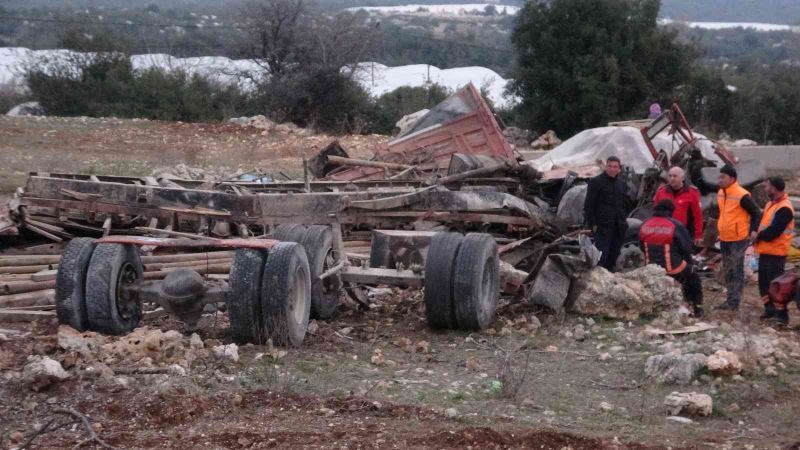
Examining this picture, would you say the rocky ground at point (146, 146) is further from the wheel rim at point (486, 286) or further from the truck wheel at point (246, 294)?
the truck wheel at point (246, 294)

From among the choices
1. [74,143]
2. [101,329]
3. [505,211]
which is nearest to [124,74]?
[74,143]

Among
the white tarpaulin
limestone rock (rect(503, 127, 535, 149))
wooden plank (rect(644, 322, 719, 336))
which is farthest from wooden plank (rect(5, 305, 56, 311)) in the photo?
limestone rock (rect(503, 127, 535, 149))

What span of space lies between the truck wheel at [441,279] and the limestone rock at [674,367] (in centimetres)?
170

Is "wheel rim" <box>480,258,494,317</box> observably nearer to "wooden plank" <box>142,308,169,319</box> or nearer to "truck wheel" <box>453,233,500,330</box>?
"truck wheel" <box>453,233,500,330</box>

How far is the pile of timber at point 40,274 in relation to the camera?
27.1 ft

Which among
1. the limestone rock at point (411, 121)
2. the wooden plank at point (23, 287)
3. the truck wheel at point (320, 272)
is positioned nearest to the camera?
the truck wheel at point (320, 272)

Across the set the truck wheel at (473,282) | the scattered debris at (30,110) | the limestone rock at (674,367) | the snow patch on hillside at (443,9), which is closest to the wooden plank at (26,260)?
the truck wheel at (473,282)

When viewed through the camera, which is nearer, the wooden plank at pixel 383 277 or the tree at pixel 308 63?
the wooden plank at pixel 383 277

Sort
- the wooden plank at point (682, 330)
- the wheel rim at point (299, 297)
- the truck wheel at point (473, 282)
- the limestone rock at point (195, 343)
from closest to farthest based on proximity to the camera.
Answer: the limestone rock at point (195, 343) < the wheel rim at point (299, 297) < the truck wheel at point (473, 282) < the wooden plank at point (682, 330)

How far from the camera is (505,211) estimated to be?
1041 cm

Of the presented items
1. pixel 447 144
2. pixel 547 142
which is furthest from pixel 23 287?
pixel 547 142

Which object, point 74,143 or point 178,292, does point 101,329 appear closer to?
point 178,292

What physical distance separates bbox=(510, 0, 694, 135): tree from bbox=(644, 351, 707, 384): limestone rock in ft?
73.0

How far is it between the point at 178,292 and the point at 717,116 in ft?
98.3
